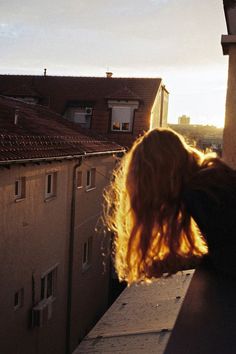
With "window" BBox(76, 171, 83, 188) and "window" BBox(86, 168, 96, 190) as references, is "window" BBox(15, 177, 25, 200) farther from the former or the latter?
"window" BBox(86, 168, 96, 190)

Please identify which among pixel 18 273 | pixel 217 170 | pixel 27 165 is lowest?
pixel 18 273

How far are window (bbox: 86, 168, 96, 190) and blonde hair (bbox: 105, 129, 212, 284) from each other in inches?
473

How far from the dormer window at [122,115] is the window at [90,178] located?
871 centimetres

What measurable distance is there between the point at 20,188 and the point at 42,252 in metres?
1.91

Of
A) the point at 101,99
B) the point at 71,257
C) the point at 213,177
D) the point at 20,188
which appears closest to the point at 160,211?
the point at 213,177

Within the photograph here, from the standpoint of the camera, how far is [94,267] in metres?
14.6

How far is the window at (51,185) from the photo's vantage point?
1049 centimetres

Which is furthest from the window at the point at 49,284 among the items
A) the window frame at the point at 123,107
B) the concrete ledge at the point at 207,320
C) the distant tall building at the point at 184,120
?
the distant tall building at the point at 184,120

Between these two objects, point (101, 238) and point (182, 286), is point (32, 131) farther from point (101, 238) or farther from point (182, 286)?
point (182, 286)

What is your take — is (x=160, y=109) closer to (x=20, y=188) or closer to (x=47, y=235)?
(x=47, y=235)

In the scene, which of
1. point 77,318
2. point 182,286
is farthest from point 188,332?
point 77,318

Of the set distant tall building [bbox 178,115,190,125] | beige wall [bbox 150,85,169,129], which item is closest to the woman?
beige wall [bbox 150,85,169,129]

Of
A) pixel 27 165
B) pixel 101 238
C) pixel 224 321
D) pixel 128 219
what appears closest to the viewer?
pixel 224 321

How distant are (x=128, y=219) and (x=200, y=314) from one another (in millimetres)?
735
